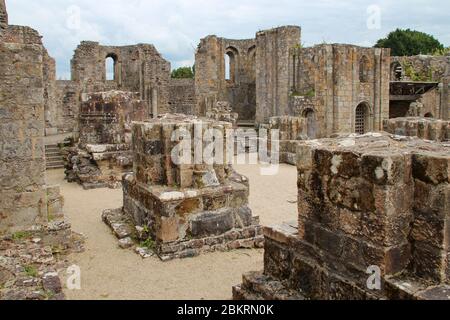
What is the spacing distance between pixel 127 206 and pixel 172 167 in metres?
1.50

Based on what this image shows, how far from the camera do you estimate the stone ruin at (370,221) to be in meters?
2.98

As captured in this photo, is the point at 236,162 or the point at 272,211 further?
the point at 236,162

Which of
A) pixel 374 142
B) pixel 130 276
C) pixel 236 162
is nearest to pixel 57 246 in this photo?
pixel 130 276

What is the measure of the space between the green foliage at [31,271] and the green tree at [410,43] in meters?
51.1

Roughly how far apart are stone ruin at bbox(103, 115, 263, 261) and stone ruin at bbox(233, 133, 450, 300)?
8.95 feet

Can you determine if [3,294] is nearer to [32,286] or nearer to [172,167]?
[32,286]

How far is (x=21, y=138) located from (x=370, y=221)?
5.06 meters

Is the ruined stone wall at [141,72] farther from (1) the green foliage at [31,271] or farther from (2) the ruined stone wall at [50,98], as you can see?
(1) the green foliage at [31,271]

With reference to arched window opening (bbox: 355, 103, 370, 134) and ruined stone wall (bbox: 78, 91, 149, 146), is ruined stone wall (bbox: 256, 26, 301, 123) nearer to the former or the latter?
arched window opening (bbox: 355, 103, 370, 134)

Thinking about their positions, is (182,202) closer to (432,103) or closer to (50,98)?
(50,98)

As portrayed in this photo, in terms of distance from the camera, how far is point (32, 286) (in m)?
4.61

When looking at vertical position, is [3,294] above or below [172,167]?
below

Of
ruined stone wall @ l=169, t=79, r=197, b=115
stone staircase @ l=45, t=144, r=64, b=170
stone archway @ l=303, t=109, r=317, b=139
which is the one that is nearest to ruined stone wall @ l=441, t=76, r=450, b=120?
stone archway @ l=303, t=109, r=317, b=139

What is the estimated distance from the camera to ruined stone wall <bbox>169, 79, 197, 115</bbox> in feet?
98.4
